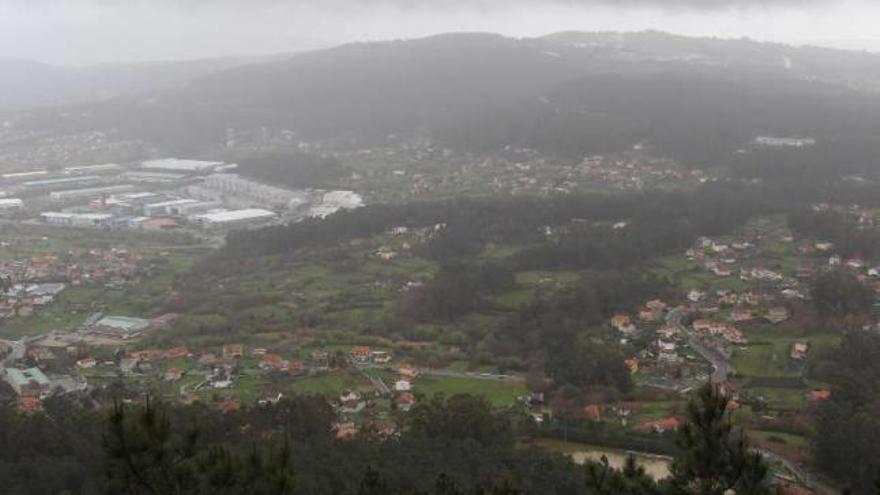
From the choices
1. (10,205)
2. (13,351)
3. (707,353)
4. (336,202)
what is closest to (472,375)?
(707,353)

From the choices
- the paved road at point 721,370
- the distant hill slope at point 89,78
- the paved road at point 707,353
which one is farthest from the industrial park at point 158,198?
the distant hill slope at point 89,78

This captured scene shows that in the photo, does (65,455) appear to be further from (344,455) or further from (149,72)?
(149,72)

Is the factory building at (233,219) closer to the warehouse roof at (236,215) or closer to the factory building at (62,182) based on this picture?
the warehouse roof at (236,215)

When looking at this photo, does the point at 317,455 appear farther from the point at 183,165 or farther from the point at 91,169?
the point at 91,169

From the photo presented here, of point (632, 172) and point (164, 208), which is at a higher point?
point (632, 172)

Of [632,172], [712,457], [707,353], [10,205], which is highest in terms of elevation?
[712,457]

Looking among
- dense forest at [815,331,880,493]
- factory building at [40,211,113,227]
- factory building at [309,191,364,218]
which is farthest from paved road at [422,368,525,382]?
factory building at [40,211,113,227]
